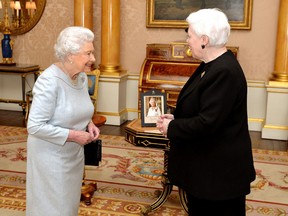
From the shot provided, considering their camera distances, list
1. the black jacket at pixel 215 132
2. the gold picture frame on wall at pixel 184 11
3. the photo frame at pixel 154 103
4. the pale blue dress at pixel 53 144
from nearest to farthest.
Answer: the black jacket at pixel 215 132
the pale blue dress at pixel 53 144
the photo frame at pixel 154 103
the gold picture frame on wall at pixel 184 11

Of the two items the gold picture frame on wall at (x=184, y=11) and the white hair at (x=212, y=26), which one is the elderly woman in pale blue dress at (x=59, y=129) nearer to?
the white hair at (x=212, y=26)

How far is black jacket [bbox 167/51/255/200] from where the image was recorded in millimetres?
2183

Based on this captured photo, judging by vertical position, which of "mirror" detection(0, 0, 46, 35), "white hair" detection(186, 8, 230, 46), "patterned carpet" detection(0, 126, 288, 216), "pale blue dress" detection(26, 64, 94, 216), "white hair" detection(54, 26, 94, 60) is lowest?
"patterned carpet" detection(0, 126, 288, 216)

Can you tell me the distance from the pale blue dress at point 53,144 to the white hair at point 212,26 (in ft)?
2.82

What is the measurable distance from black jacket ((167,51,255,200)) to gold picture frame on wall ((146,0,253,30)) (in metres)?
4.69

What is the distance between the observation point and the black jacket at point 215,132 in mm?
2183

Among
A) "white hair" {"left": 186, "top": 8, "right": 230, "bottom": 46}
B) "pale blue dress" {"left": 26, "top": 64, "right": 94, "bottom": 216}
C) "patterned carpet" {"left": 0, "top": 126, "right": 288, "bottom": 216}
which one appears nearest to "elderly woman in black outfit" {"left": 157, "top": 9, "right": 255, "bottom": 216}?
"white hair" {"left": 186, "top": 8, "right": 230, "bottom": 46}

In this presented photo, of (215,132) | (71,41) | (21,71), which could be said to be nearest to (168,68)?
(21,71)

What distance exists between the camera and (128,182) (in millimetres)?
4559

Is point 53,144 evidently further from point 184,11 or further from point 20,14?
point 20,14

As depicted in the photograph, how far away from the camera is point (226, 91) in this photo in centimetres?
217

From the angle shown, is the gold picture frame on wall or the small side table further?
the small side table

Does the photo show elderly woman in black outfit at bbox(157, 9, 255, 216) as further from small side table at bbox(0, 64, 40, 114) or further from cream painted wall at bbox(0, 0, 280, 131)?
small side table at bbox(0, 64, 40, 114)

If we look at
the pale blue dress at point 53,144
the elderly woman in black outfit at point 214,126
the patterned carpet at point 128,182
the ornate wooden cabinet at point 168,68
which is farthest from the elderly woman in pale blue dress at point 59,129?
the ornate wooden cabinet at point 168,68
